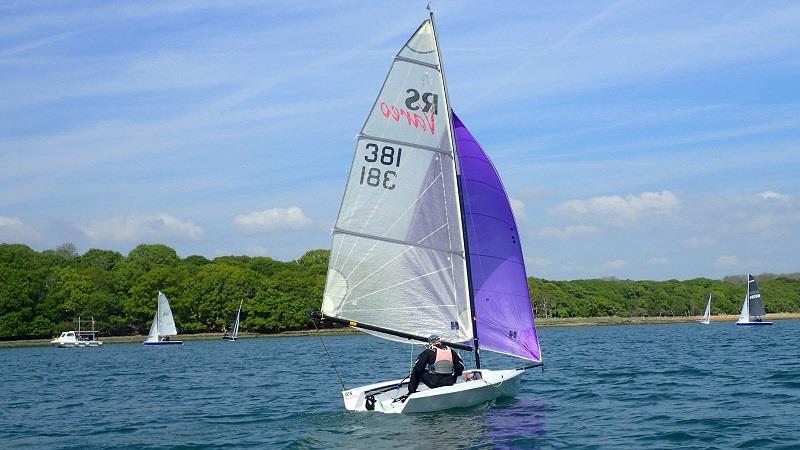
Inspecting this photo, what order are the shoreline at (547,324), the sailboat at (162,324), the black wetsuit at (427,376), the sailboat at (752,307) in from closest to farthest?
the black wetsuit at (427,376), the sailboat at (162,324), the shoreline at (547,324), the sailboat at (752,307)

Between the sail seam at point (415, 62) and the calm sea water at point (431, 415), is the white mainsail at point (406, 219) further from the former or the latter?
the calm sea water at point (431, 415)

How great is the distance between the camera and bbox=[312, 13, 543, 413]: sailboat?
992 inches

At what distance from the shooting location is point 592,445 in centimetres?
2047

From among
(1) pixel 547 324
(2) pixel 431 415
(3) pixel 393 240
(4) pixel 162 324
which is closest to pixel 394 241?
(3) pixel 393 240

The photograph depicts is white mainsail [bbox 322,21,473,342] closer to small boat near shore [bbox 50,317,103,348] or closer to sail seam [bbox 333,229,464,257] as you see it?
sail seam [bbox 333,229,464,257]

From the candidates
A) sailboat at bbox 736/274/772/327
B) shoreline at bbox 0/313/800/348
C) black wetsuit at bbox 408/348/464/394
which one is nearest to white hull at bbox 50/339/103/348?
shoreline at bbox 0/313/800/348

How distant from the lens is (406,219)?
2578 cm

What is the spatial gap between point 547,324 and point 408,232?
13318 centimetres

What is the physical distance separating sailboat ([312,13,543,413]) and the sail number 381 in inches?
1.1

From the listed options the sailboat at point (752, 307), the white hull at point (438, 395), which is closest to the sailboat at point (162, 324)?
the sailboat at point (752, 307)

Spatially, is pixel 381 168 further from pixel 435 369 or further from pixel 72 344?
pixel 72 344

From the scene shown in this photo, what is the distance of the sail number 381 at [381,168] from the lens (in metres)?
25.3

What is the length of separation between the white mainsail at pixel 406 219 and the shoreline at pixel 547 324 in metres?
61.2

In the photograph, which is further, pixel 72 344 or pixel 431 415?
pixel 72 344
